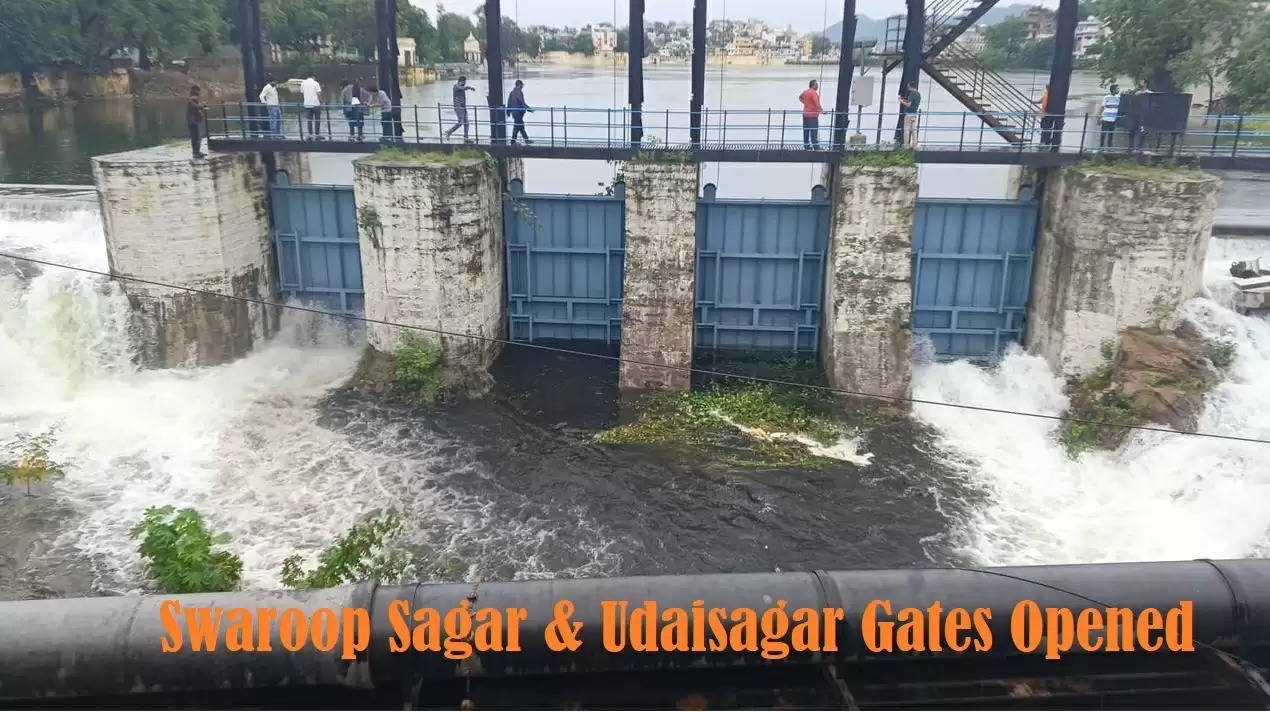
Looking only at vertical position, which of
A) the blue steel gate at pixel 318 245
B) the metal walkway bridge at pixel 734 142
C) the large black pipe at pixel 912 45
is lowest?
the blue steel gate at pixel 318 245

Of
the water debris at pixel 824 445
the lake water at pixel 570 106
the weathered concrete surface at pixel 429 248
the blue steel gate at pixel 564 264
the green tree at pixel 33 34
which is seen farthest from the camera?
the green tree at pixel 33 34

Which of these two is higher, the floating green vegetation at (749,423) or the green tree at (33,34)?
the green tree at (33,34)

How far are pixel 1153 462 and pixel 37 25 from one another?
50.2m

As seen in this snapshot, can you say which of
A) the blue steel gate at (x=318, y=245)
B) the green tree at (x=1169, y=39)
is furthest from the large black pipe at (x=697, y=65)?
the green tree at (x=1169, y=39)

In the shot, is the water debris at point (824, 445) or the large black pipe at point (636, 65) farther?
the large black pipe at point (636, 65)

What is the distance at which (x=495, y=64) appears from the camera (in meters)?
17.6

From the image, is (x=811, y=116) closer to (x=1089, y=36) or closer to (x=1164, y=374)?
(x=1164, y=374)

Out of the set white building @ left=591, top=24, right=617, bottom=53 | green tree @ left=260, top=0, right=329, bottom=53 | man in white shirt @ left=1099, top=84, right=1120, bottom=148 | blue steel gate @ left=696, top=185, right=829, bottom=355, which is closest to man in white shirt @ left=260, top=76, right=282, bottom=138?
blue steel gate @ left=696, top=185, right=829, bottom=355

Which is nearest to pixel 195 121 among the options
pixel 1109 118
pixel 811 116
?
pixel 811 116

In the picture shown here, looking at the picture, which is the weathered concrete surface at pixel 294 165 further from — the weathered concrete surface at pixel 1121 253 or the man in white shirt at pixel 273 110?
the weathered concrete surface at pixel 1121 253

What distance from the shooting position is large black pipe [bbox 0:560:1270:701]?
614 cm

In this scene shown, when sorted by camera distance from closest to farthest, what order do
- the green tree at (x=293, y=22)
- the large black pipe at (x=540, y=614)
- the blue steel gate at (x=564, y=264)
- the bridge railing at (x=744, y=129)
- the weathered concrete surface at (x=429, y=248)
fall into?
the large black pipe at (x=540, y=614), the weathered concrete surface at (x=429, y=248), the bridge railing at (x=744, y=129), the blue steel gate at (x=564, y=264), the green tree at (x=293, y=22)

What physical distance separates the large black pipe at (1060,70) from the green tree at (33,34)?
45833mm

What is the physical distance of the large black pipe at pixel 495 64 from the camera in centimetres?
1703
